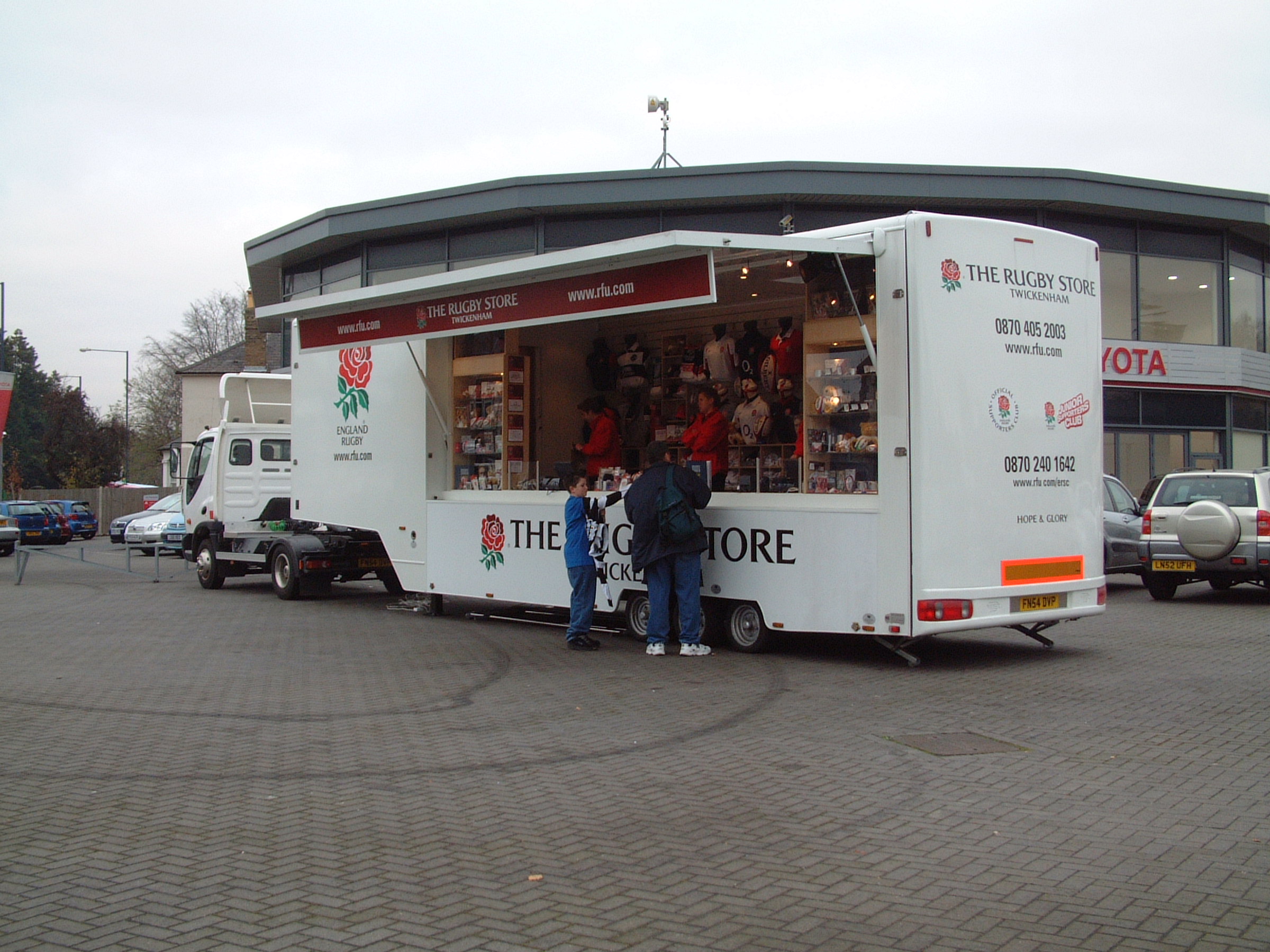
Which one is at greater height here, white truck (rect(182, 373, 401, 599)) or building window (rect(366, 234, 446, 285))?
building window (rect(366, 234, 446, 285))

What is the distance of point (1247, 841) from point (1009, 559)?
4.62m

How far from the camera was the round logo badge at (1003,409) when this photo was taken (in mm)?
9547

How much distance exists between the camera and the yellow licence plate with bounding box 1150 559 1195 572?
48.9 ft

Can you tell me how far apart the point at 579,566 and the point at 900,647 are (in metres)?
3.05

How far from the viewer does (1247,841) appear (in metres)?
5.09

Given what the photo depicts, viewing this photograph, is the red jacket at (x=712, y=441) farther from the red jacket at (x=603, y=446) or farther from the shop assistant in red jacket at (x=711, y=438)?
the red jacket at (x=603, y=446)

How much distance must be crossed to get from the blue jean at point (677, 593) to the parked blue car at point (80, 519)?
34.2 meters

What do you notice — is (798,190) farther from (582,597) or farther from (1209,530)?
(582,597)

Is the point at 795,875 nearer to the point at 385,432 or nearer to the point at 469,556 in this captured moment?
the point at 469,556

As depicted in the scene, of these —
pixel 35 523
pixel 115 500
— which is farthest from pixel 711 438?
pixel 115 500

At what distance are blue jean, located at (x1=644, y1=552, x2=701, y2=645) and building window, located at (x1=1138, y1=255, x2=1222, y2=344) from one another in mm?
19624

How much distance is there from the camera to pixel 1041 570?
984 centimetres

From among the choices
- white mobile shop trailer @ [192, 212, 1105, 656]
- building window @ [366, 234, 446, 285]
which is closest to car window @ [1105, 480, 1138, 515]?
white mobile shop trailer @ [192, 212, 1105, 656]

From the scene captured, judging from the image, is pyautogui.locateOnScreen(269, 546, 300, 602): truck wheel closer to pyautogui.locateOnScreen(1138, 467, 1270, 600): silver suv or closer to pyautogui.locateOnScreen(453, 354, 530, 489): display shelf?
pyautogui.locateOnScreen(453, 354, 530, 489): display shelf
